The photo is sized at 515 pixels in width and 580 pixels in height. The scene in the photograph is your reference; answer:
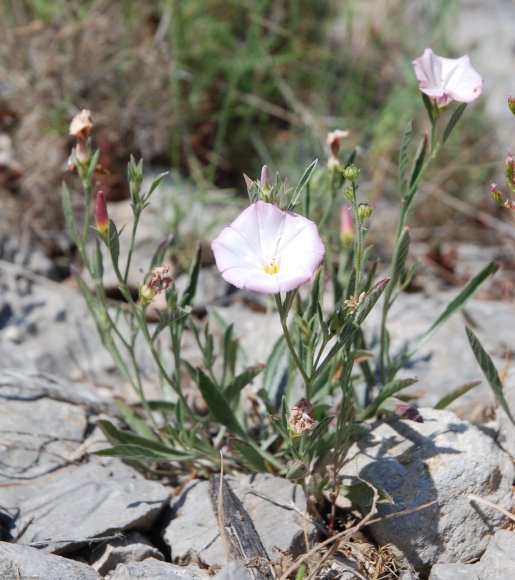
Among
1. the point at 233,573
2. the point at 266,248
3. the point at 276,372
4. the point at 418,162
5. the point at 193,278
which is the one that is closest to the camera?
the point at 233,573

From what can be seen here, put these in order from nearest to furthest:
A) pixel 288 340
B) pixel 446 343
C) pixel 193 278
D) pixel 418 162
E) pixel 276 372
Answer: pixel 288 340
pixel 418 162
pixel 193 278
pixel 276 372
pixel 446 343

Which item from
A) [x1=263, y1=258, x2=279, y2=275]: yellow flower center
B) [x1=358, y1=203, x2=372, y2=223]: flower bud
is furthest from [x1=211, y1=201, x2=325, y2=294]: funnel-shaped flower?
[x1=358, y1=203, x2=372, y2=223]: flower bud

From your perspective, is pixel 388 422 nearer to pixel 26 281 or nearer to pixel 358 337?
pixel 358 337

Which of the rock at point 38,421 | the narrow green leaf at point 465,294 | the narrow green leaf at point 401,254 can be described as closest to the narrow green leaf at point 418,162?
the narrow green leaf at point 401,254

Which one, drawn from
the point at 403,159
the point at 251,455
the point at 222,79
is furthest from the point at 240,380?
the point at 222,79

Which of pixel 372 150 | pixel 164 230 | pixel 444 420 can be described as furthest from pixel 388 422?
pixel 372 150

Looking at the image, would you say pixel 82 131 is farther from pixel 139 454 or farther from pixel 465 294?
pixel 465 294
